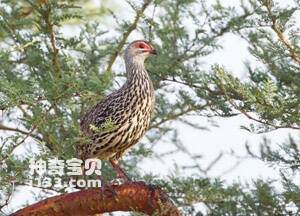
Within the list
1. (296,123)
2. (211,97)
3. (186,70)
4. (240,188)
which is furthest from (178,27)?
(296,123)

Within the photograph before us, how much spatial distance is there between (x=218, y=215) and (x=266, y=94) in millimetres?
2230

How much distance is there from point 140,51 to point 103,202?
263cm

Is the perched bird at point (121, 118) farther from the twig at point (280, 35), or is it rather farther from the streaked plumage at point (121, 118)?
the twig at point (280, 35)

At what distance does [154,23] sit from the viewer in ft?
21.4

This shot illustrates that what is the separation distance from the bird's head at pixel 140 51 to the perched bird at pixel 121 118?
0.34m

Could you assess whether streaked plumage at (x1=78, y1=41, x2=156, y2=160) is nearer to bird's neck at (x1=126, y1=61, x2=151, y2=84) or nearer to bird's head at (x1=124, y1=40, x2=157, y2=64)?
bird's neck at (x1=126, y1=61, x2=151, y2=84)

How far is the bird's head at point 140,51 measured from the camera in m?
7.26

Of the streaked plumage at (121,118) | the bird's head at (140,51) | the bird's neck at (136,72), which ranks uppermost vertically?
the bird's head at (140,51)

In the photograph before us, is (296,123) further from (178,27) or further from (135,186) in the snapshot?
(178,27)

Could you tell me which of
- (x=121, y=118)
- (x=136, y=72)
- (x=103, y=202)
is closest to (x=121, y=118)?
(x=121, y=118)

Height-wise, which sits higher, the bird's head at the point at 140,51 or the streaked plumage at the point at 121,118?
the bird's head at the point at 140,51

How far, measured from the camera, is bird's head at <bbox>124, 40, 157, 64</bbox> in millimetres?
7258

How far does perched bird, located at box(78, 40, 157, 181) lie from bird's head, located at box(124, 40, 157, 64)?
1.11 feet

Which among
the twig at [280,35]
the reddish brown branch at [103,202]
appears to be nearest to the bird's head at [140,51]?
the twig at [280,35]
